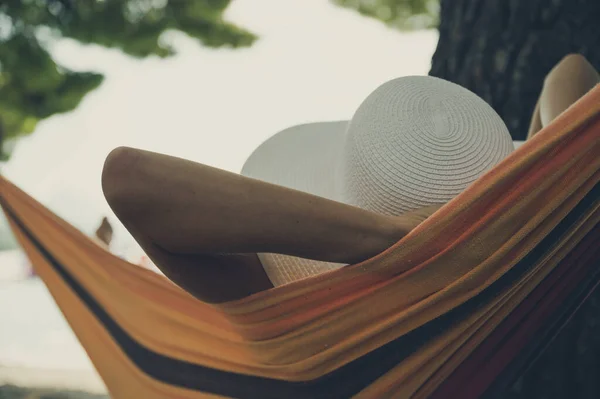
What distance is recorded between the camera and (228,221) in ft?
1.63

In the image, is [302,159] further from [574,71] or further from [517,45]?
[517,45]

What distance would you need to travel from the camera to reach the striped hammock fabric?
62 cm

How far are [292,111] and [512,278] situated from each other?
9.31 meters

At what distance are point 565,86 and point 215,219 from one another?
81 cm

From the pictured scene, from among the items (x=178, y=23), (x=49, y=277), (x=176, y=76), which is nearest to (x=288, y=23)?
(x=176, y=76)

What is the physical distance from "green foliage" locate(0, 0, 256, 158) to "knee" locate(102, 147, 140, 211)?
3482 mm

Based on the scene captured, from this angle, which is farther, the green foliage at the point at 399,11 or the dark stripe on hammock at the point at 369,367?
the green foliage at the point at 399,11

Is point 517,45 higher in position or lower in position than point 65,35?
lower

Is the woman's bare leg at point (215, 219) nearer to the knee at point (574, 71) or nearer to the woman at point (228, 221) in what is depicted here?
the woman at point (228, 221)

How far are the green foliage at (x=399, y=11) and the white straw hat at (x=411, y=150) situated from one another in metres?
3.62

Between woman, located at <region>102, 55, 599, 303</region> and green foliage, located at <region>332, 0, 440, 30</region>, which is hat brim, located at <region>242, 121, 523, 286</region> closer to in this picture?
woman, located at <region>102, 55, 599, 303</region>

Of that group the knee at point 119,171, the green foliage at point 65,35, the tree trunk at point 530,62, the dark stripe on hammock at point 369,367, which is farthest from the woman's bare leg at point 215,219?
the green foliage at point 65,35

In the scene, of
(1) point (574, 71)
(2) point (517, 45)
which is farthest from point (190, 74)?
(1) point (574, 71)

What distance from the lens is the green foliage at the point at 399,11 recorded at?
414 cm
